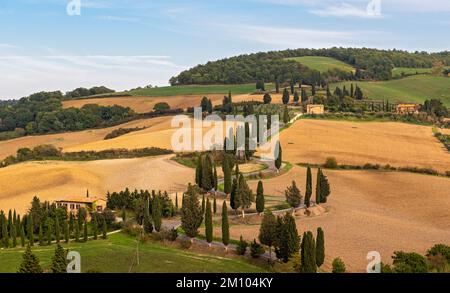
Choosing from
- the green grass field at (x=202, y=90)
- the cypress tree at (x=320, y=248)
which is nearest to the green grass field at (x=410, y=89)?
the green grass field at (x=202, y=90)

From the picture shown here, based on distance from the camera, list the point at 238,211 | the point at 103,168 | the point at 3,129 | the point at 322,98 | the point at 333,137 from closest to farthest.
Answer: the point at 238,211 → the point at 103,168 → the point at 333,137 → the point at 322,98 → the point at 3,129

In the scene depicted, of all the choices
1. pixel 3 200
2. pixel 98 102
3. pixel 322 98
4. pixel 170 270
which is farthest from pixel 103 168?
pixel 98 102

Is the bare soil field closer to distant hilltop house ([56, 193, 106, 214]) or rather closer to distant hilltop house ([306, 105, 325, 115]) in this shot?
distant hilltop house ([306, 105, 325, 115])

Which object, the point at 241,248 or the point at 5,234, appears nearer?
the point at 241,248

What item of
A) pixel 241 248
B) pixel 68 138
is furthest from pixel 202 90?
pixel 241 248

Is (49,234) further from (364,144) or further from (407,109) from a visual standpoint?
(407,109)

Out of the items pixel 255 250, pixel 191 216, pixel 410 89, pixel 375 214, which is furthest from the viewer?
pixel 410 89

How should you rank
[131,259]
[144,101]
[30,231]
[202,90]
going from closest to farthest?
[131,259] < [30,231] < [144,101] < [202,90]

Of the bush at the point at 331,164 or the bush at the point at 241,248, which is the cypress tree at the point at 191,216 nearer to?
the bush at the point at 241,248

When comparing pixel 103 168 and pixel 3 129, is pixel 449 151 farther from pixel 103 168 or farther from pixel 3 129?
pixel 3 129
